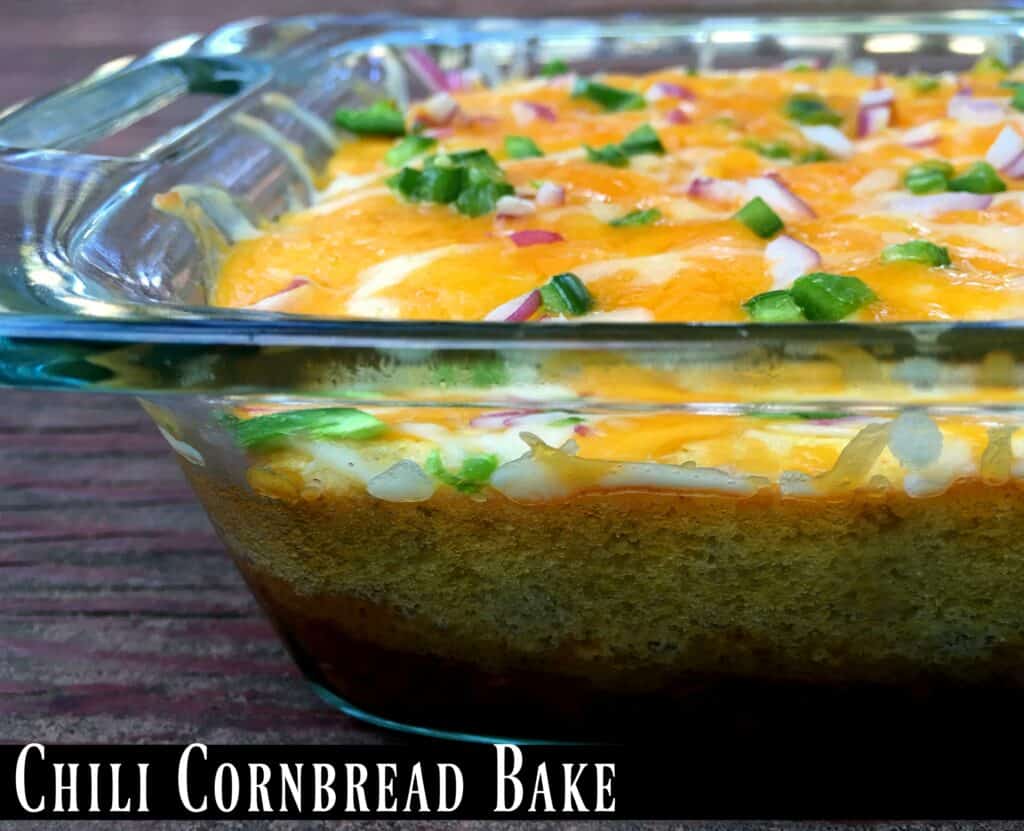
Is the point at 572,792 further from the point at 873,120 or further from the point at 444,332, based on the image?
the point at 873,120

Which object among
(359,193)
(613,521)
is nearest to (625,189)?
(359,193)

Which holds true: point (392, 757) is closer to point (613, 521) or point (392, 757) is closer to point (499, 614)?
point (499, 614)

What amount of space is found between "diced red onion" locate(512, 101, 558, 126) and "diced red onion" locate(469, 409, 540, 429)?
2.84 ft


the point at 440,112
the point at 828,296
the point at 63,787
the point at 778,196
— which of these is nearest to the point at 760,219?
the point at 778,196

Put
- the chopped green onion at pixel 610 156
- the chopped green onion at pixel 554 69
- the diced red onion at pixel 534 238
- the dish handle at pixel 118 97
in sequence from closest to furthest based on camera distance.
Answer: the diced red onion at pixel 534 238 → the dish handle at pixel 118 97 → the chopped green onion at pixel 610 156 → the chopped green onion at pixel 554 69

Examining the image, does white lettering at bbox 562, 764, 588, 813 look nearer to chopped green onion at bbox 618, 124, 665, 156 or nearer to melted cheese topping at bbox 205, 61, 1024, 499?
melted cheese topping at bbox 205, 61, 1024, 499

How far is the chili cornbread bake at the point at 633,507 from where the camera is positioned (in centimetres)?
68

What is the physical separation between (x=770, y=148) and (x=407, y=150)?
1.43 feet

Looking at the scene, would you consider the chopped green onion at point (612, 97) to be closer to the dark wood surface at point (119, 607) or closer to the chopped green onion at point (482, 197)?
the chopped green onion at point (482, 197)

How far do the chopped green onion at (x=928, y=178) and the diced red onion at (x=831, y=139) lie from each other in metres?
0.16

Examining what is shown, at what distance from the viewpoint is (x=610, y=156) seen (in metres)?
1.24

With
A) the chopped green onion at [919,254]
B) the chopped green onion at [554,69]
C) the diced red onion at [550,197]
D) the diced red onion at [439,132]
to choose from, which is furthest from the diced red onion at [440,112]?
the chopped green onion at [919,254]

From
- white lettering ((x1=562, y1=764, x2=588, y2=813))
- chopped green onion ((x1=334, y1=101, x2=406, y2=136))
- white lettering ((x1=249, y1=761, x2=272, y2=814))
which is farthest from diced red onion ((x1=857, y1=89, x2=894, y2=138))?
white lettering ((x1=249, y1=761, x2=272, y2=814))

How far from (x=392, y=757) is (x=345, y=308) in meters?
0.36
